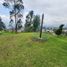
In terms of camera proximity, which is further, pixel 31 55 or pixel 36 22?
pixel 36 22

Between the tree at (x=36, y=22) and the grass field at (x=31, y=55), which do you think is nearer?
the grass field at (x=31, y=55)

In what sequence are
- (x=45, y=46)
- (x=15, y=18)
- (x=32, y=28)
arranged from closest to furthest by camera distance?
(x=45, y=46) → (x=15, y=18) → (x=32, y=28)

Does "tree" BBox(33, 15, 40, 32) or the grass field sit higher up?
"tree" BBox(33, 15, 40, 32)

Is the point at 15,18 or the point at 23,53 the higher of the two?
the point at 15,18

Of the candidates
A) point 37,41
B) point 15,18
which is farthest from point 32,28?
point 37,41

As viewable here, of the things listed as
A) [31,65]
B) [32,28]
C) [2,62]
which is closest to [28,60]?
[31,65]

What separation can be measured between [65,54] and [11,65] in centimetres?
493

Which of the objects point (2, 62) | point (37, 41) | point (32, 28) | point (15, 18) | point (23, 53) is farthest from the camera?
point (32, 28)

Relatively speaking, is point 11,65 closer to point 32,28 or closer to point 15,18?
point 15,18

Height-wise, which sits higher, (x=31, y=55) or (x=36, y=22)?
(x=36, y=22)

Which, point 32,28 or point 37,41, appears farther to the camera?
point 32,28

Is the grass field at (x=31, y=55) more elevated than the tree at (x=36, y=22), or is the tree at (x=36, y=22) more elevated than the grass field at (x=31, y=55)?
the tree at (x=36, y=22)

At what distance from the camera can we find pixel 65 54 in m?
13.0

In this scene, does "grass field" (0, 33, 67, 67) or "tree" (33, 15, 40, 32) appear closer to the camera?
"grass field" (0, 33, 67, 67)
